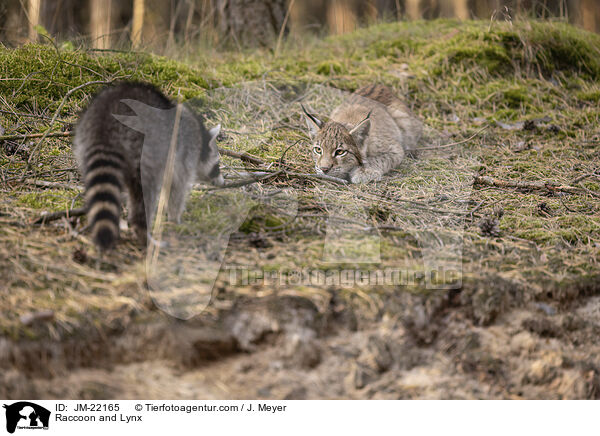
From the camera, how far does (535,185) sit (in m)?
4.54

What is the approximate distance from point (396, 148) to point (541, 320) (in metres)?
2.79

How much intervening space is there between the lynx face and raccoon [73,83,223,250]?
1434 millimetres

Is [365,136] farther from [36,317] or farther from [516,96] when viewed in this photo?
[36,317]

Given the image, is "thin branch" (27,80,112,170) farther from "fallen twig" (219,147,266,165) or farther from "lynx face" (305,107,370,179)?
"lynx face" (305,107,370,179)

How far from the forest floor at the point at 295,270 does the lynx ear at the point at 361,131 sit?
0.43 metres

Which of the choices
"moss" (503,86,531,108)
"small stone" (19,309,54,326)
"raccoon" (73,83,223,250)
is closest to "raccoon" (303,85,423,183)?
"moss" (503,86,531,108)

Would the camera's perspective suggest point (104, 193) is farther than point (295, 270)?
No

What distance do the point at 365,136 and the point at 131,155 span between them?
2.48 m

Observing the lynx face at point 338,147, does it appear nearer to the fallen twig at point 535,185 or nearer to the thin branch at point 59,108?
the fallen twig at point 535,185

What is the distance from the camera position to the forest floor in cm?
244

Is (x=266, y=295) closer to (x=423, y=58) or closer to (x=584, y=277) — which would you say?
(x=584, y=277)

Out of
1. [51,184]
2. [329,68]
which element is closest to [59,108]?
[51,184]

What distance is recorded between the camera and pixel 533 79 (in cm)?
661

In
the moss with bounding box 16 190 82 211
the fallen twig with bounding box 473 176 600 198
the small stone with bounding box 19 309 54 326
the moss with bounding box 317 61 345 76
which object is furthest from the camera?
the moss with bounding box 317 61 345 76
